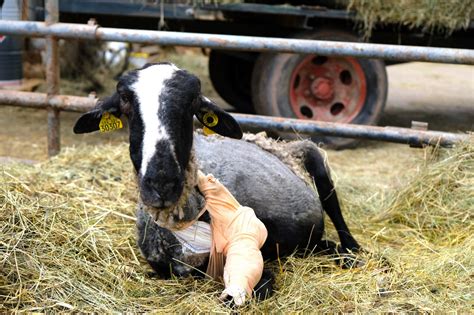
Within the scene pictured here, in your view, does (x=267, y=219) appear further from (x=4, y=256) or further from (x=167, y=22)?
(x=167, y=22)

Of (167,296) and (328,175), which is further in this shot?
(328,175)

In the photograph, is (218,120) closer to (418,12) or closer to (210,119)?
(210,119)

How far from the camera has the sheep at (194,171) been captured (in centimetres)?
283

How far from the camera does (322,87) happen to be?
23.3ft

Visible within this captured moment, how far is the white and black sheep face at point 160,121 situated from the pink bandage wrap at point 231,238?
195 millimetres

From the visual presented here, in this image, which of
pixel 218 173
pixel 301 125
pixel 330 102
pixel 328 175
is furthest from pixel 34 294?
pixel 330 102

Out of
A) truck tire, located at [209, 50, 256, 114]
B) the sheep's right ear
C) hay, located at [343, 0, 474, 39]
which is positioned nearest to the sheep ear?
the sheep's right ear

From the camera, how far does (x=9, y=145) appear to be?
22.2 ft

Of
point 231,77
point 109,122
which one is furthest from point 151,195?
point 231,77

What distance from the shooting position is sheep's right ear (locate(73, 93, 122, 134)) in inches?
123

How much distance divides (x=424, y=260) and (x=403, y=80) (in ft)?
31.0

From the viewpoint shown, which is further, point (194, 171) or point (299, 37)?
point (299, 37)

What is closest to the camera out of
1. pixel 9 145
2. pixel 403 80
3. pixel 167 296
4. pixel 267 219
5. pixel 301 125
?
pixel 167 296

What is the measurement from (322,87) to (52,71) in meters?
2.86
